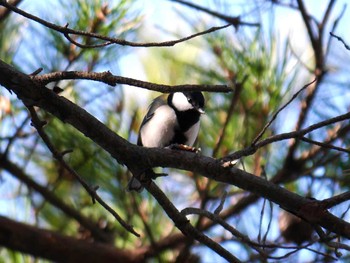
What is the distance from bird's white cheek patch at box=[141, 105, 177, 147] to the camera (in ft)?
5.55

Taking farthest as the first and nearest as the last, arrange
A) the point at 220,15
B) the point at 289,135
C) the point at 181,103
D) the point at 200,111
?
1. the point at 181,103
2. the point at 200,111
3. the point at 220,15
4. the point at 289,135

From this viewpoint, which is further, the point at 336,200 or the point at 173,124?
the point at 173,124

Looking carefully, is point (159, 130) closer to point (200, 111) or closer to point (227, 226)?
point (200, 111)

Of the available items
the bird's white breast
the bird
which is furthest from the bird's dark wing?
the bird's white breast

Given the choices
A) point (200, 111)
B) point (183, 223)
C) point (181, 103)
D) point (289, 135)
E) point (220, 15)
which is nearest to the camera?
point (289, 135)

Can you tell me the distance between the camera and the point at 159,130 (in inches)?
67.2

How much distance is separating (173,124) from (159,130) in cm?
5

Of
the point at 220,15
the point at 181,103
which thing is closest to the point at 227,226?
the point at 220,15

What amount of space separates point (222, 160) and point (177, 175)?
0.91 meters

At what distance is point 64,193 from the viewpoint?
1.88m

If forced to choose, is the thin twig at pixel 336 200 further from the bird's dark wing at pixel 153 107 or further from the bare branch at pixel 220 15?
the bird's dark wing at pixel 153 107

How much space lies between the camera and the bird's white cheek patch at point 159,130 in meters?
1.69

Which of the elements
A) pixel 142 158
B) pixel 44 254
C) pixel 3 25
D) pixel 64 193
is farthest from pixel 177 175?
pixel 142 158

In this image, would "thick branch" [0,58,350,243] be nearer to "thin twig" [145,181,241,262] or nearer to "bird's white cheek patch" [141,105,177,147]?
"thin twig" [145,181,241,262]
